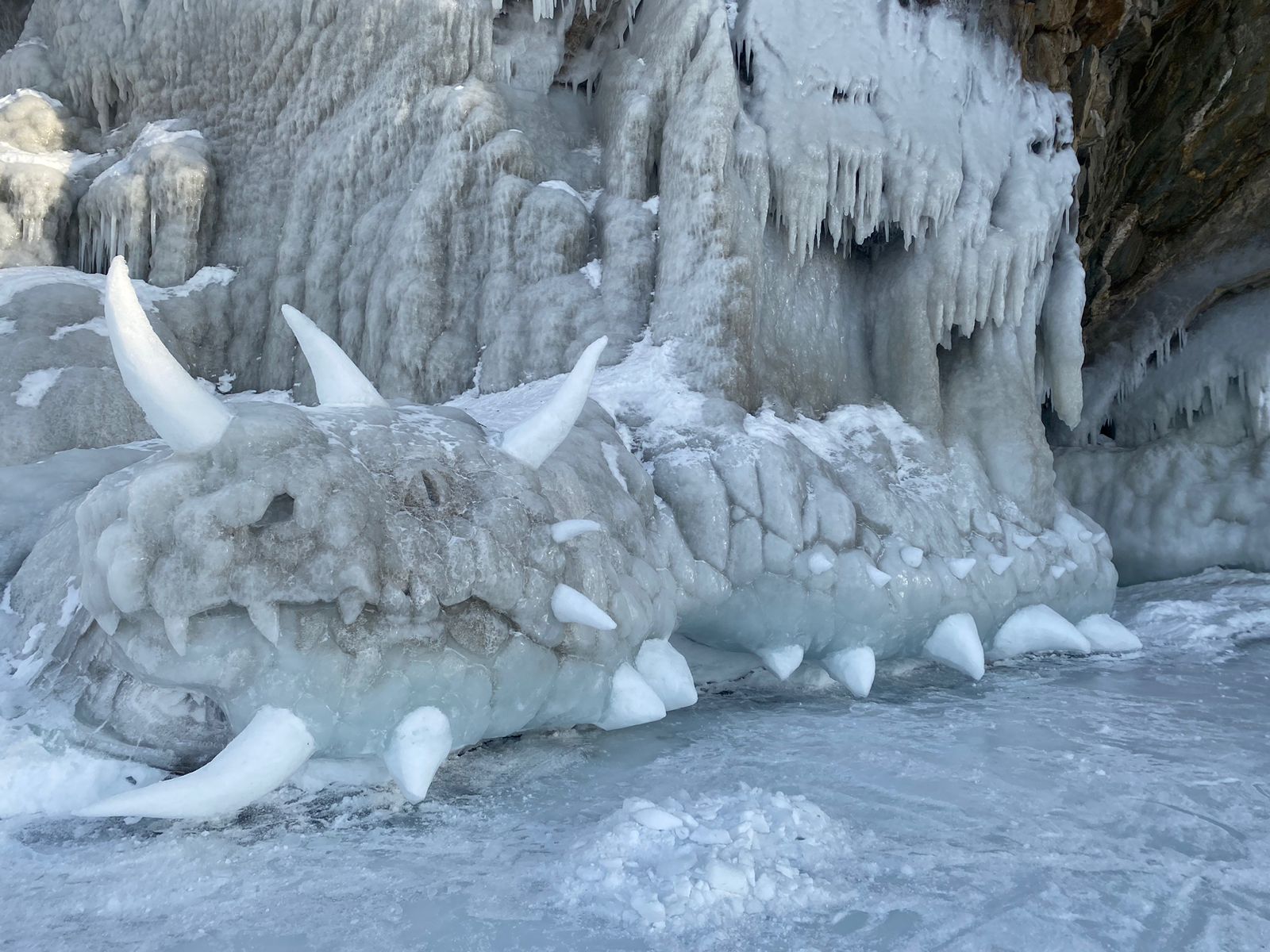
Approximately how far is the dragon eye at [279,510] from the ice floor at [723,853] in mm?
834

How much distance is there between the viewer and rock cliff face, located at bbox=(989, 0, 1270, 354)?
21.1 ft

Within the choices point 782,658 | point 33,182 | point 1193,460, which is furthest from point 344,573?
point 1193,460

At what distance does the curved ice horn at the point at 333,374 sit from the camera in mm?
3297

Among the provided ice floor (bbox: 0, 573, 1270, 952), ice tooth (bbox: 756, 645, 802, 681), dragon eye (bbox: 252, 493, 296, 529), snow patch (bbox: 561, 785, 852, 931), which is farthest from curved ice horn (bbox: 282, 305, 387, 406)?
ice tooth (bbox: 756, 645, 802, 681)

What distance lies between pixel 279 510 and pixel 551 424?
99 centimetres

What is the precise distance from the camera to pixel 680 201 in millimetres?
4926

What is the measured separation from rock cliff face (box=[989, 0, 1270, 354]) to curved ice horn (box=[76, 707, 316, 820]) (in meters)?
5.83

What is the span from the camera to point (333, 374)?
3.32 m

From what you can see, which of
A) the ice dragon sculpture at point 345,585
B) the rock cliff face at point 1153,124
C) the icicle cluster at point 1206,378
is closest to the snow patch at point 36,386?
the ice dragon sculpture at point 345,585

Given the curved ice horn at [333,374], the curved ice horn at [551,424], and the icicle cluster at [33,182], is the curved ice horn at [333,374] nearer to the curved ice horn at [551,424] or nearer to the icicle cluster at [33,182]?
the curved ice horn at [551,424]

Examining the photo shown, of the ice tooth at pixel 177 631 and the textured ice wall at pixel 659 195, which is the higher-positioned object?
the textured ice wall at pixel 659 195

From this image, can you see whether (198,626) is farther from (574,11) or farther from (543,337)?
(574,11)

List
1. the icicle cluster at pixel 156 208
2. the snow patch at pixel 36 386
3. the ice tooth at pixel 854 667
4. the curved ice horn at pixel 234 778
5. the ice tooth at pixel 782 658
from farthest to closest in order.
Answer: the icicle cluster at pixel 156 208, the snow patch at pixel 36 386, the ice tooth at pixel 854 667, the ice tooth at pixel 782 658, the curved ice horn at pixel 234 778

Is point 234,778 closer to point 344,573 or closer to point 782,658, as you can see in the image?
point 344,573
